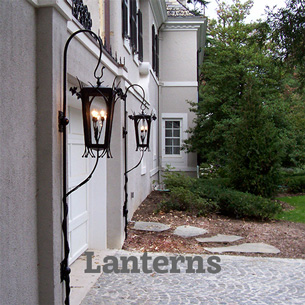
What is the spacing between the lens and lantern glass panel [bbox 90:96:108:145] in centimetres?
340

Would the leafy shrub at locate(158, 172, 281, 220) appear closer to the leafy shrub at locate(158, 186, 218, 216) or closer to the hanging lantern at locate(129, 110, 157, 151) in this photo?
the leafy shrub at locate(158, 186, 218, 216)

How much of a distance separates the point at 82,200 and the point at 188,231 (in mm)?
2562

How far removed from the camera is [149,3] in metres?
11.8

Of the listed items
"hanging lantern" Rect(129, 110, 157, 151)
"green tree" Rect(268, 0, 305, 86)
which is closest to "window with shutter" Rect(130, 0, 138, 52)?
"hanging lantern" Rect(129, 110, 157, 151)

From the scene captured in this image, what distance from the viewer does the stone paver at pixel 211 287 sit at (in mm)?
4090

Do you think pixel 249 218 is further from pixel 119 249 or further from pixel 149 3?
pixel 149 3

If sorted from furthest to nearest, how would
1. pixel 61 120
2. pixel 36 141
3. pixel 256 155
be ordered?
1. pixel 256 155
2. pixel 61 120
3. pixel 36 141

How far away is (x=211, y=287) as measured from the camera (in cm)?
450

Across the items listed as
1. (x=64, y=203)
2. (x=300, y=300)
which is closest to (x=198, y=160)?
(x=300, y=300)

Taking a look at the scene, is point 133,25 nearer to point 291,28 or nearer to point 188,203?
point 291,28

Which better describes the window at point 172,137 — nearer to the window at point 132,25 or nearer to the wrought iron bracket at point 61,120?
the window at point 132,25

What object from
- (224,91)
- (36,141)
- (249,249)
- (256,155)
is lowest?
(249,249)

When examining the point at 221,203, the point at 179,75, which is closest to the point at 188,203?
the point at 221,203

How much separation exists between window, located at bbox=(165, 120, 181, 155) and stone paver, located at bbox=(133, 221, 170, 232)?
8095 millimetres
